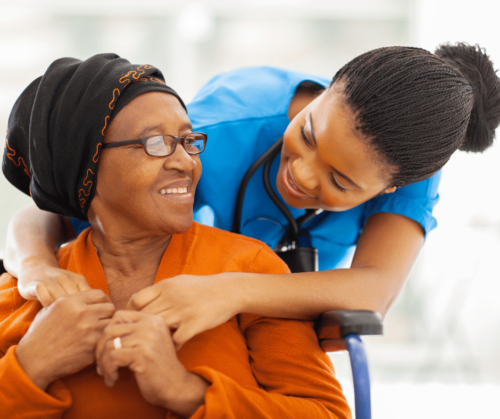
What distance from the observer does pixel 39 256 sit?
1.10 m

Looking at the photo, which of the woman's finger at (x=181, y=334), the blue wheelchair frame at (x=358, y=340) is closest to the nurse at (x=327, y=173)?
the woman's finger at (x=181, y=334)

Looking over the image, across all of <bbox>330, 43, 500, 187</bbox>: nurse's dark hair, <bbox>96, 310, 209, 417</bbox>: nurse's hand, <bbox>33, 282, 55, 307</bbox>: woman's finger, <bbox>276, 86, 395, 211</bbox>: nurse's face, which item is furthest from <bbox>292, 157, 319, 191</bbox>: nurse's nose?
<bbox>33, 282, 55, 307</bbox>: woman's finger

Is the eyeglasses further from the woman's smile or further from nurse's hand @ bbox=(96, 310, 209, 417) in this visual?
nurse's hand @ bbox=(96, 310, 209, 417)

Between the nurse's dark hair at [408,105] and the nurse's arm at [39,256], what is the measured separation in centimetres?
71

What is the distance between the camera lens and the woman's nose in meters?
1.03

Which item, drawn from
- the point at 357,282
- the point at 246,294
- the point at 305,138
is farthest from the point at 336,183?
the point at 246,294

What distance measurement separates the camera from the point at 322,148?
111 cm

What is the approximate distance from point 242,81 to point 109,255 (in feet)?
2.29

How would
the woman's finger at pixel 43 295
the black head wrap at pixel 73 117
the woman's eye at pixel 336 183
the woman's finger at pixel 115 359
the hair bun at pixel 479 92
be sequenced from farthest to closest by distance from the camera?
the hair bun at pixel 479 92
the woman's eye at pixel 336 183
the black head wrap at pixel 73 117
the woman's finger at pixel 43 295
the woman's finger at pixel 115 359

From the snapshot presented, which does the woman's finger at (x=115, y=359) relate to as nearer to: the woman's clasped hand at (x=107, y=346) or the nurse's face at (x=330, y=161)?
the woman's clasped hand at (x=107, y=346)

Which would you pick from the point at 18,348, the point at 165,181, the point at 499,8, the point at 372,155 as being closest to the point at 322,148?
the point at 372,155

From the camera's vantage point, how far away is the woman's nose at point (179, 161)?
103 centimetres

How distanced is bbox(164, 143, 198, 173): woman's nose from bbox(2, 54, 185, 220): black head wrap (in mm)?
148

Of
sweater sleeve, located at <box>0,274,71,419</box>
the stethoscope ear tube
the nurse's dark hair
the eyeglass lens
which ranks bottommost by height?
sweater sleeve, located at <box>0,274,71,419</box>
